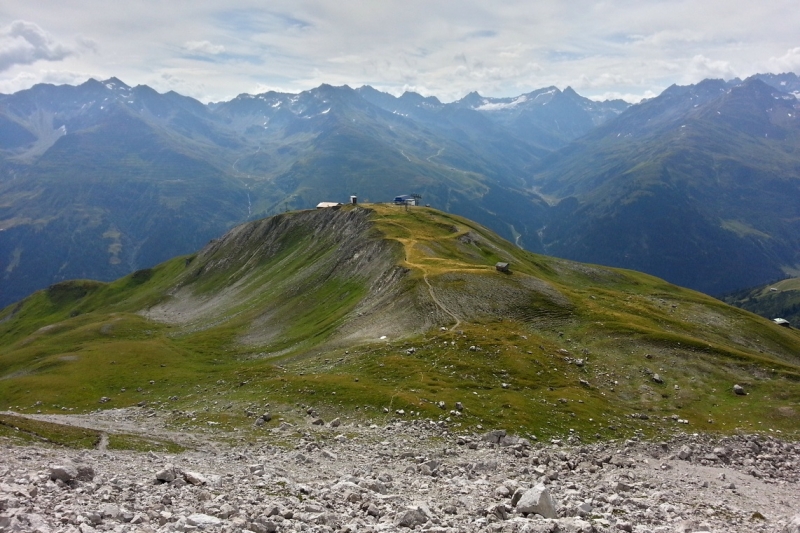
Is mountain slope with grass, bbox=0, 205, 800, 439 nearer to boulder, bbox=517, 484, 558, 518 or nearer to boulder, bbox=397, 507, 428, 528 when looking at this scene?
boulder, bbox=517, 484, 558, 518

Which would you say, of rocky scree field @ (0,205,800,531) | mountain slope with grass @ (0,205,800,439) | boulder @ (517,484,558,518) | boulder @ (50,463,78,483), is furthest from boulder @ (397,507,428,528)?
mountain slope with grass @ (0,205,800,439)

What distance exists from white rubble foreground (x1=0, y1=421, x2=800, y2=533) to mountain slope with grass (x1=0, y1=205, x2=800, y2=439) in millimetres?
6274

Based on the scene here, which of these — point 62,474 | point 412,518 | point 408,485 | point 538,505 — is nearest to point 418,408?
point 408,485

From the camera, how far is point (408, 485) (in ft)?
96.8

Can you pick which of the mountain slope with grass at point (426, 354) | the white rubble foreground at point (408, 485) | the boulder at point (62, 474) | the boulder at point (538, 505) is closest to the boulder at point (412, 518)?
the white rubble foreground at point (408, 485)

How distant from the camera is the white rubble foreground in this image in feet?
65.3

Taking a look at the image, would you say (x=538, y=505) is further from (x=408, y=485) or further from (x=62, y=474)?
(x=62, y=474)

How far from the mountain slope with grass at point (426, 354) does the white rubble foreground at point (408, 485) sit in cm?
627

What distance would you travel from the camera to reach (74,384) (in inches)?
3408

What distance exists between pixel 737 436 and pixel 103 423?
6688 centimetres

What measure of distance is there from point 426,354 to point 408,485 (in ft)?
121

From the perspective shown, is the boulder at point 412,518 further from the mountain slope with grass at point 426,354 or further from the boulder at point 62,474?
the mountain slope with grass at point 426,354

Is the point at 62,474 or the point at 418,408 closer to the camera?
the point at 62,474

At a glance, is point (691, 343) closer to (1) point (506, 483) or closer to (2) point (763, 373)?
(2) point (763, 373)
